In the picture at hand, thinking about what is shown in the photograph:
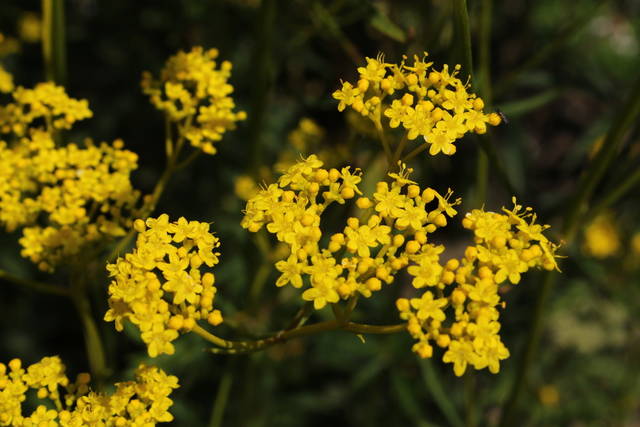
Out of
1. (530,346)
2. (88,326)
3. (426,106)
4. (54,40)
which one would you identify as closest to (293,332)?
(426,106)

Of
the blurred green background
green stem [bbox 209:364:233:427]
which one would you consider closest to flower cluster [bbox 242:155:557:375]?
green stem [bbox 209:364:233:427]

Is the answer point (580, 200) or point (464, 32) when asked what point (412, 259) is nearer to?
point (464, 32)

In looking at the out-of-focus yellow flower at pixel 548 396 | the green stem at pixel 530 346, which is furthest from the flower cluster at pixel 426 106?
the out-of-focus yellow flower at pixel 548 396

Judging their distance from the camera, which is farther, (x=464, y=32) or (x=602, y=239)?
(x=602, y=239)

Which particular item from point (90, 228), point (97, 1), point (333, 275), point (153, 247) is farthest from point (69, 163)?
point (97, 1)

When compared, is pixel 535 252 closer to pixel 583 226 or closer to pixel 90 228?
pixel 583 226

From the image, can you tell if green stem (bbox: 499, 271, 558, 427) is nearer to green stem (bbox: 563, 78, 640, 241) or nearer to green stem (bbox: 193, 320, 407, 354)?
green stem (bbox: 563, 78, 640, 241)
